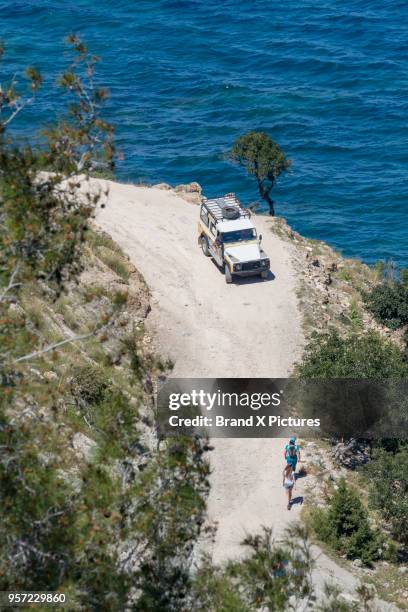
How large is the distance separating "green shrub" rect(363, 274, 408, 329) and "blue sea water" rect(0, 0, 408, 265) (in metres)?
19.8

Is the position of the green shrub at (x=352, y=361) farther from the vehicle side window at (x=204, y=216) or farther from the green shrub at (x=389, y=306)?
the vehicle side window at (x=204, y=216)

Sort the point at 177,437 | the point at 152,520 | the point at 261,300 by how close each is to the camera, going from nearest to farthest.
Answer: the point at 152,520, the point at 177,437, the point at 261,300

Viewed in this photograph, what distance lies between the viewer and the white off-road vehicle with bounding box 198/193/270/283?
108 ft

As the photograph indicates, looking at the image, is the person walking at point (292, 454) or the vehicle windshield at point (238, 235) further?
the vehicle windshield at point (238, 235)

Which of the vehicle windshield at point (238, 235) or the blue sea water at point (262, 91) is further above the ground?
the blue sea water at point (262, 91)

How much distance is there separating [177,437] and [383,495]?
35.2 feet

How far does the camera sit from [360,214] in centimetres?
5988

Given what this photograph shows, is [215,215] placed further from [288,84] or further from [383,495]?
[288,84]

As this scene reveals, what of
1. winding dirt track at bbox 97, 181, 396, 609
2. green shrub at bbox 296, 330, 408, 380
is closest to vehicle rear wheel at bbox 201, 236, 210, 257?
winding dirt track at bbox 97, 181, 396, 609

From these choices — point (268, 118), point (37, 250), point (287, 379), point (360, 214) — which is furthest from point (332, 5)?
point (37, 250)

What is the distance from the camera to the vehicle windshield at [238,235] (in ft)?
111

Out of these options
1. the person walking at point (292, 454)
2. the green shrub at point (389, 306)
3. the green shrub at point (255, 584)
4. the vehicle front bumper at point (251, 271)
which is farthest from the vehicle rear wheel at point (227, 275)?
the green shrub at point (255, 584)

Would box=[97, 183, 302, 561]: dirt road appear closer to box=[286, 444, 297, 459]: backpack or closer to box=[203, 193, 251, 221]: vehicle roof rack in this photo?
box=[286, 444, 297, 459]: backpack

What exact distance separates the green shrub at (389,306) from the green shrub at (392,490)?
11.1 metres
